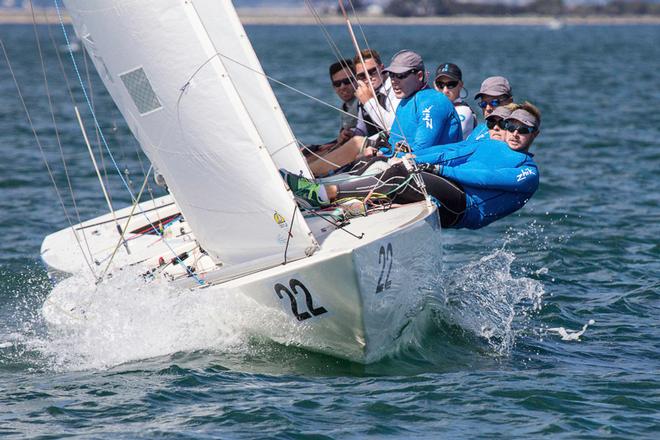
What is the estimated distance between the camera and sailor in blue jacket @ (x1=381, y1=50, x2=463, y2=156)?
627 centimetres

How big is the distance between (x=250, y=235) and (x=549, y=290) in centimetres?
266

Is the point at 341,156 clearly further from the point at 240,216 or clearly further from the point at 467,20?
the point at 467,20

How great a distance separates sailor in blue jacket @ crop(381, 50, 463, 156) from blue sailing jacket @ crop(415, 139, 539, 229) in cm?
16

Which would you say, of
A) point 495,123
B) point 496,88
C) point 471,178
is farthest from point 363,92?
point 471,178

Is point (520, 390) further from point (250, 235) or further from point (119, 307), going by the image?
point (119, 307)

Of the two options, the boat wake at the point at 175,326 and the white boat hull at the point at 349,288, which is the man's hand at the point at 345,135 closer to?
the boat wake at the point at 175,326

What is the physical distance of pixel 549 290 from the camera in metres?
7.32

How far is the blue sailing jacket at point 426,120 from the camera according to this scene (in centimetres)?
627

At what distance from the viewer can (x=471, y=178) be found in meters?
5.98

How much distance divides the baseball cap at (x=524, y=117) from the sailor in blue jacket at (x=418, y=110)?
19.1 inches

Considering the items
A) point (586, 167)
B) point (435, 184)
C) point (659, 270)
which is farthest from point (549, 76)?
point (435, 184)

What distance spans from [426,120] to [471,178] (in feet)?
1.60

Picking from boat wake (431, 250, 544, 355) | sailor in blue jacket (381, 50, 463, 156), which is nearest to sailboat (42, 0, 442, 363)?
boat wake (431, 250, 544, 355)

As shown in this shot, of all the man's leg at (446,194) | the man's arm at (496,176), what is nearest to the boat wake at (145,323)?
the man's leg at (446,194)
